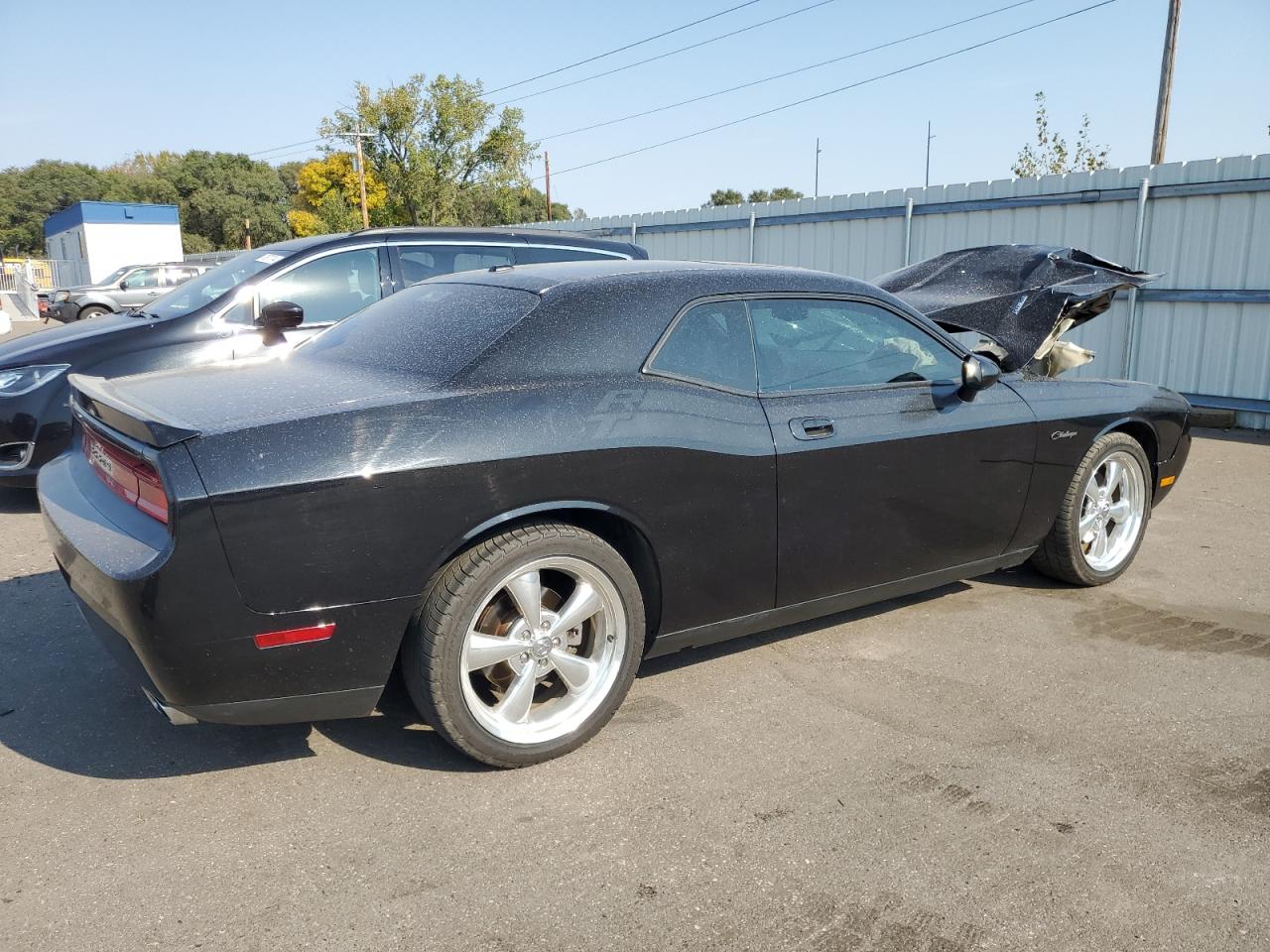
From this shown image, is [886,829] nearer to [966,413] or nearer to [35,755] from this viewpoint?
[966,413]

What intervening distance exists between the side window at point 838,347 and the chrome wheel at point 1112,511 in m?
1.23

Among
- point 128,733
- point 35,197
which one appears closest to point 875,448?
point 128,733

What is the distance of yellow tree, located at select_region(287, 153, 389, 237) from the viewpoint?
5088 centimetres

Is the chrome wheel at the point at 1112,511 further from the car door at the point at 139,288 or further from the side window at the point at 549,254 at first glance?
the car door at the point at 139,288

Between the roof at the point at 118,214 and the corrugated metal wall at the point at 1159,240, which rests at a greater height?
the roof at the point at 118,214

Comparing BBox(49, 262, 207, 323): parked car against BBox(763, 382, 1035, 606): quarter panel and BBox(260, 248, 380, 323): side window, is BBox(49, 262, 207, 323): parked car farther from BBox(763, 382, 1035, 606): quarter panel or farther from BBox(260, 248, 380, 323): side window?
BBox(763, 382, 1035, 606): quarter panel

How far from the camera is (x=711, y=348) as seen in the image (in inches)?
135

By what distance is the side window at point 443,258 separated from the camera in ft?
22.4

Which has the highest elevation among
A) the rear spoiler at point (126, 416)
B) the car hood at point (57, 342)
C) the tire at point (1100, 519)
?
the rear spoiler at point (126, 416)

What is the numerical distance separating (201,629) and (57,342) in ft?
14.8

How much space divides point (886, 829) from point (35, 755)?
8.63ft

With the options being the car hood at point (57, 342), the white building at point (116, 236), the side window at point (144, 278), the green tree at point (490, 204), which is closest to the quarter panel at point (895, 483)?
the car hood at point (57, 342)

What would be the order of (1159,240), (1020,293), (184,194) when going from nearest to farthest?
1. (1020,293)
2. (1159,240)
3. (184,194)

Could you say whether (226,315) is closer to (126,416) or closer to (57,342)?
(57,342)
